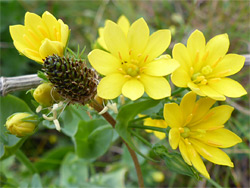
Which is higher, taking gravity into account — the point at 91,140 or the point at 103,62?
the point at 103,62

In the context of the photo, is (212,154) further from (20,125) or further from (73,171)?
(73,171)

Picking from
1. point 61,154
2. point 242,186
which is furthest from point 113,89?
point 242,186

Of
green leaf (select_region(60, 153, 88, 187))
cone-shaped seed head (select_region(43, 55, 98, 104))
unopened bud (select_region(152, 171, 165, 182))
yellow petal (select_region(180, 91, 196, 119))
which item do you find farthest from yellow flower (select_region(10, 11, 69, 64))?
unopened bud (select_region(152, 171, 165, 182))

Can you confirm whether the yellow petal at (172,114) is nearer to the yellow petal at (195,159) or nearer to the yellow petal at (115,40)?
the yellow petal at (195,159)

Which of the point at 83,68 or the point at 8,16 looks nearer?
the point at 83,68

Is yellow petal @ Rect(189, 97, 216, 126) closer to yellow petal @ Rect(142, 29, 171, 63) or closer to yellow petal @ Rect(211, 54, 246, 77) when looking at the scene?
yellow petal @ Rect(211, 54, 246, 77)

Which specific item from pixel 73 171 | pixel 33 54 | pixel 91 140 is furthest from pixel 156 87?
pixel 73 171

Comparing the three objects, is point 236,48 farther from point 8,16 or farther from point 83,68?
point 8,16
